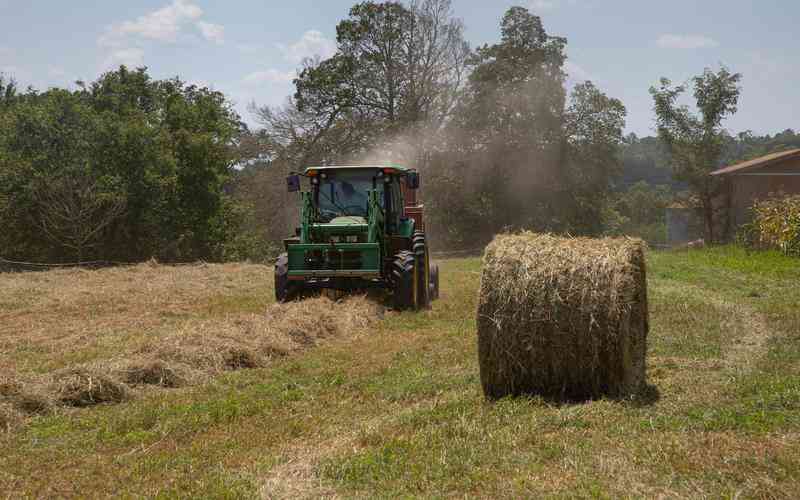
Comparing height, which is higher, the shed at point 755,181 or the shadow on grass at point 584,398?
the shed at point 755,181

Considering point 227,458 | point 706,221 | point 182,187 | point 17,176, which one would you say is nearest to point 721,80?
point 706,221

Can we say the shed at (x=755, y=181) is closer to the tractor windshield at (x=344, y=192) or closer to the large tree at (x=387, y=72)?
the large tree at (x=387, y=72)

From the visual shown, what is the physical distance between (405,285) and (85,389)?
580cm

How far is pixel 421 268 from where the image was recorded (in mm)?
12125

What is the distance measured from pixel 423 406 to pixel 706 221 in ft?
111

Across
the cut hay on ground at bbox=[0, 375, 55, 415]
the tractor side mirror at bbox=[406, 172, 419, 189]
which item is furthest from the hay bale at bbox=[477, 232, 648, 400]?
the tractor side mirror at bbox=[406, 172, 419, 189]

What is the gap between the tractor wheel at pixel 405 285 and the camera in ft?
37.4

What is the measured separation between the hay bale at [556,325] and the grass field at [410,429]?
26 centimetres

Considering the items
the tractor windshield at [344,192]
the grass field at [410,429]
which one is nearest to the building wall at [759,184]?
the tractor windshield at [344,192]

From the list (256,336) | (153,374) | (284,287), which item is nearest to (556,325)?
(153,374)

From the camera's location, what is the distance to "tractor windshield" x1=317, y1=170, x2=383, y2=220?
1252 centimetres

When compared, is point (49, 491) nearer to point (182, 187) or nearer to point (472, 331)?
point (472, 331)

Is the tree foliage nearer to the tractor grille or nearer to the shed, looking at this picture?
the tractor grille

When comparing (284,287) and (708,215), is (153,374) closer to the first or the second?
(284,287)
